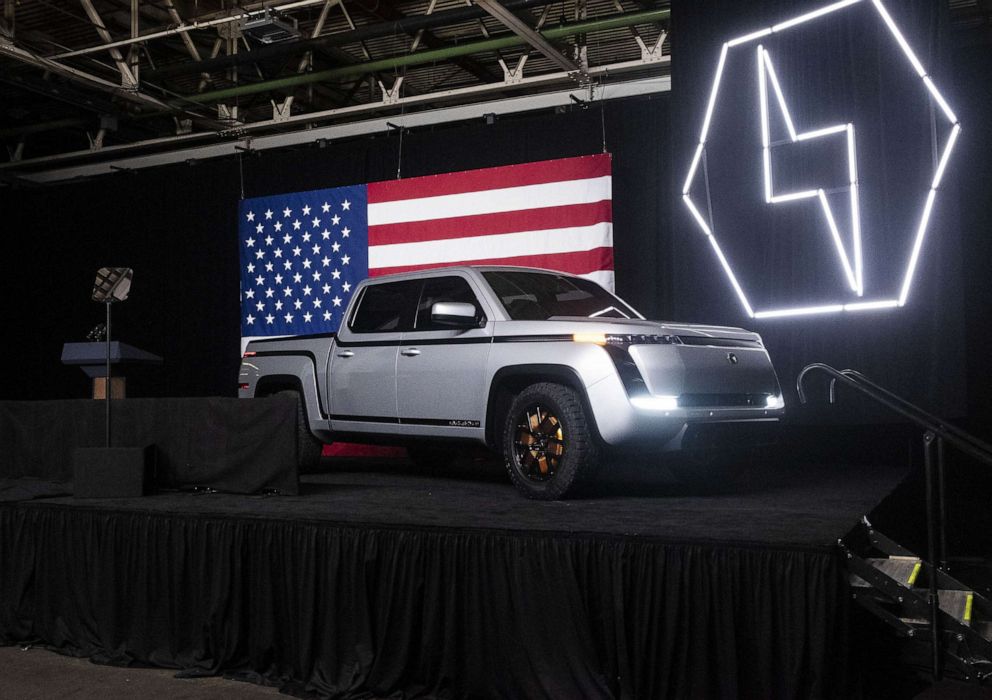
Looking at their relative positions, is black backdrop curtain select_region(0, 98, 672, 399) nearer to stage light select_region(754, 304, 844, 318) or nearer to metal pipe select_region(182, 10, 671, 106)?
metal pipe select_region(182, 10, 671, 106)

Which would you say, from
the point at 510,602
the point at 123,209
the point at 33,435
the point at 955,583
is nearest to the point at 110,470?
the point at 33,435

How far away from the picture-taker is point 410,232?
10.9 m

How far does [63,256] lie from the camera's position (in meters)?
14.3

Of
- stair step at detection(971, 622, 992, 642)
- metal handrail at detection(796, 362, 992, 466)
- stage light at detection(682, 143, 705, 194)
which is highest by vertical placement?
stage light at detection(682, 143, 705, 194)

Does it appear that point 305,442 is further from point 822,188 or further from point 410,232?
point 822,188

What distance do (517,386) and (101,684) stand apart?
2.83 metres

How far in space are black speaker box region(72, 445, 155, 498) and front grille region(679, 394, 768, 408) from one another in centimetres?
345

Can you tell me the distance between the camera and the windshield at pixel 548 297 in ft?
19.9

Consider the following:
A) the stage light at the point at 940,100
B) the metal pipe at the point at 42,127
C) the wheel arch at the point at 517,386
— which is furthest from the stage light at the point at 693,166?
the metal pipe at the point at 42,127

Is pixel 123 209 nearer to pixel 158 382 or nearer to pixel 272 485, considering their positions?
pixel 158 382

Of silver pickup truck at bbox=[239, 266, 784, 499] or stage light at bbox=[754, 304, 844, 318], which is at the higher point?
stage light at bbox=[754, 304, 844, 318]

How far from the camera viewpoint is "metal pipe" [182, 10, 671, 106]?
31.9 feet

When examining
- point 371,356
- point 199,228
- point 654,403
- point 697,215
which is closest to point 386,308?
point 371,356

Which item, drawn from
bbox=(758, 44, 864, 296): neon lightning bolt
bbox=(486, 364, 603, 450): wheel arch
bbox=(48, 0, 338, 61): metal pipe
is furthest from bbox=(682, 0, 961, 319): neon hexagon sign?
bbox=(48, 0, 338, 61): metal pipe
